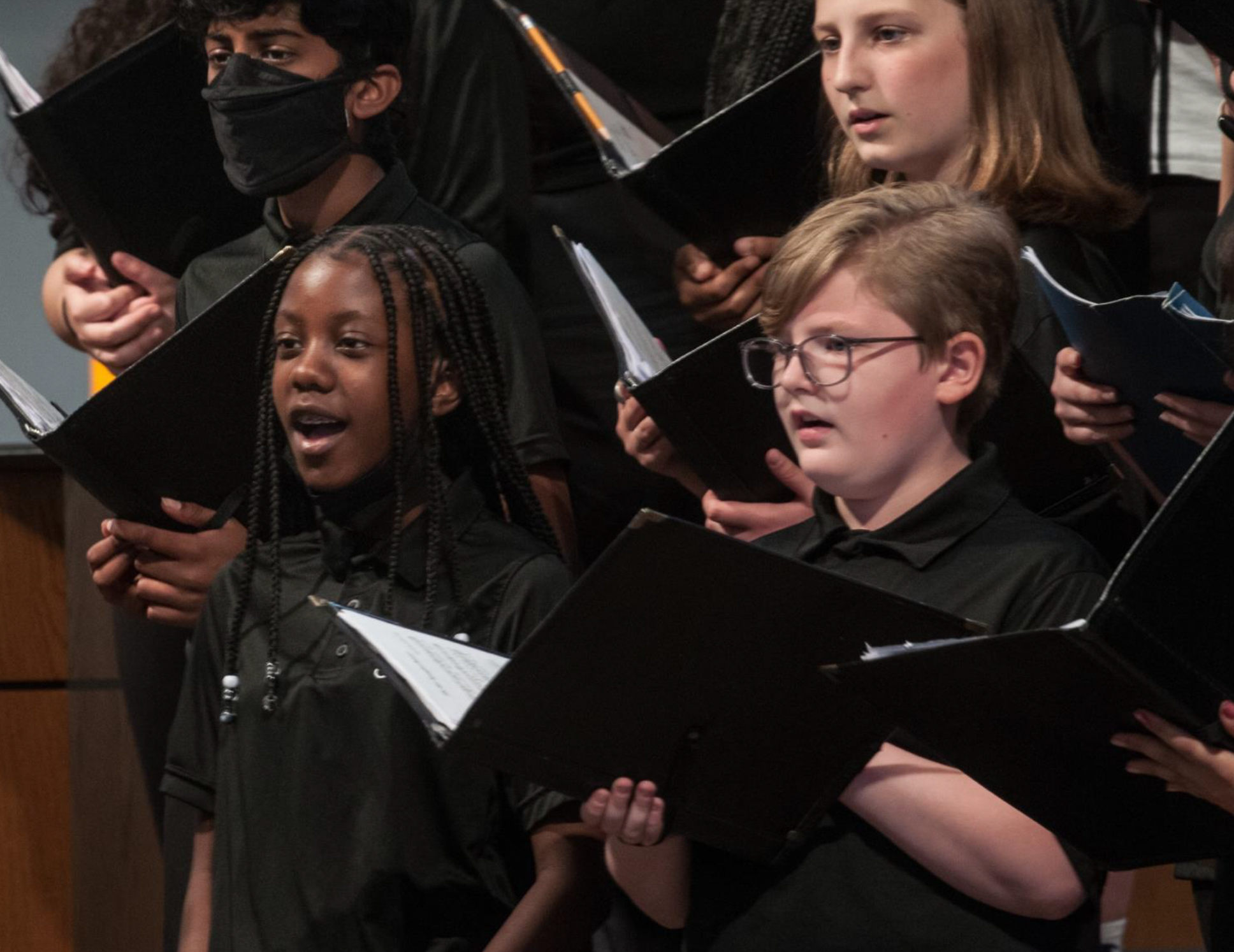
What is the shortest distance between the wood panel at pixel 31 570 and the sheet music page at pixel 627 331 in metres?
0.85

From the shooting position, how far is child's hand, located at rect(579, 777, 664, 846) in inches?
59.6

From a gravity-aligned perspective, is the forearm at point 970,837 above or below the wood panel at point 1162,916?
above

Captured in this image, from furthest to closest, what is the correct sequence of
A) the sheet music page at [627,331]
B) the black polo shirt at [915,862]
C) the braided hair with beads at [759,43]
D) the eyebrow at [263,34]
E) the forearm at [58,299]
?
the forearm at [58,299] < the braided hair with beads at [759,43] < the eyebrow at [263,34] < the sheet music page at [627,331] < the black polo shirt at [915,862]

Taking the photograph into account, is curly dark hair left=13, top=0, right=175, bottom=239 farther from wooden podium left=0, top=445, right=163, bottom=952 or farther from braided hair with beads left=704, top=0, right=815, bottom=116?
braided hair with beads left=704, top=0, right=815, bottom=116

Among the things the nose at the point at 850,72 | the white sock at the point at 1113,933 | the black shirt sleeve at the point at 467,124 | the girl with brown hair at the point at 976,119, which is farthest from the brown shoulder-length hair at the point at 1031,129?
the white sock at the point at 1113,933

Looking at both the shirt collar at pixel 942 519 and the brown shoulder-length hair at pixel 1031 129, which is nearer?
the shirt collar at pixel 942 519

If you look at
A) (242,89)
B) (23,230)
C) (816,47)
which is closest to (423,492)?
(242,89)

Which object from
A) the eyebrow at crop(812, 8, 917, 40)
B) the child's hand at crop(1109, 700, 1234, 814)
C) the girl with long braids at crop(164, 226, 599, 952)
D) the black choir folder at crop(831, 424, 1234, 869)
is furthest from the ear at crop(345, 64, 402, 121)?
the child's hand at crop(1109, 700, 1234, 814)

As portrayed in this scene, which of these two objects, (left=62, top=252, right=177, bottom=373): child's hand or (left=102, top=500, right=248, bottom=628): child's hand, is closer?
(left=102, top=500, right=248, bottom=628): child's hand

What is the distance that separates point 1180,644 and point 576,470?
1.36 m

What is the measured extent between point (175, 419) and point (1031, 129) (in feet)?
3.13

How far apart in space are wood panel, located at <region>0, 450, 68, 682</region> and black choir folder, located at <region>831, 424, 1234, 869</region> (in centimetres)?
138

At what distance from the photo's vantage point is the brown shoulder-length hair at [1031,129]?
2092 mm

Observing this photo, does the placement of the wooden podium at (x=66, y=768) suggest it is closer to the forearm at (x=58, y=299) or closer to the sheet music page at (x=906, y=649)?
the forearm at (x=58, y=299)
